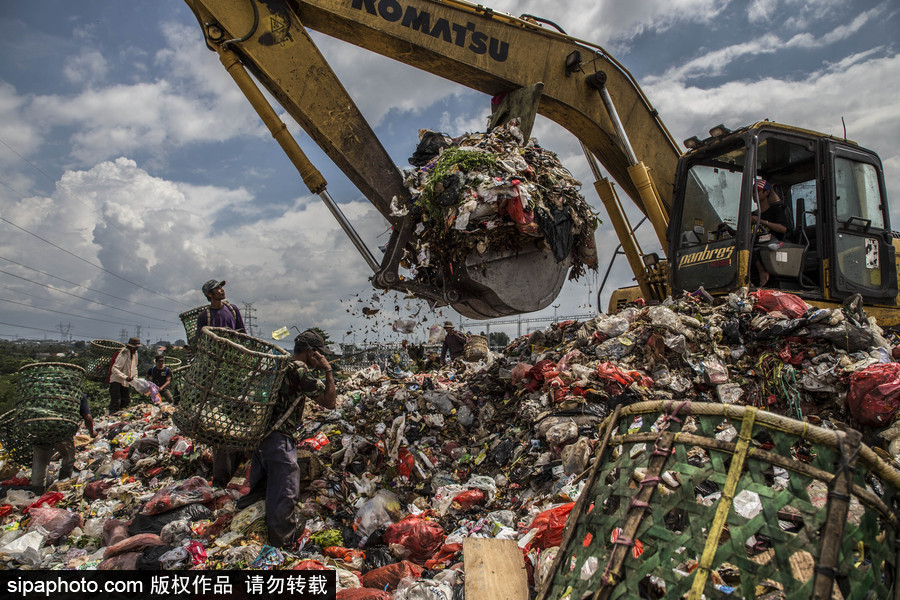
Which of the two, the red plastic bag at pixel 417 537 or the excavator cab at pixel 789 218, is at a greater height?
the excavator cab at pixel 789 218

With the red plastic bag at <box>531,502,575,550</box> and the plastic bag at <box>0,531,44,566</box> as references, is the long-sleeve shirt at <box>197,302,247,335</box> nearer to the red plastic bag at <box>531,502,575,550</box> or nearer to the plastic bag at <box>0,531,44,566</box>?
the plastic bag at <box>0,531,44,566</box>

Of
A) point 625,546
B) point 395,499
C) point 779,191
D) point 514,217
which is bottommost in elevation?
point 395,499

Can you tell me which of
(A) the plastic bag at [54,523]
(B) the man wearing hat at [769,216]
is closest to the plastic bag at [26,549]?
(A) the plastic bag at [54,523]

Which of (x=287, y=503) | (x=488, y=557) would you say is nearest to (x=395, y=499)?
(x=287, y=503)

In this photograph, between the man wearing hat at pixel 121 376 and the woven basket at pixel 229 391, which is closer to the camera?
the woven basket at pixel 229 391

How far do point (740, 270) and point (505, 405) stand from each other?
96.6 inches

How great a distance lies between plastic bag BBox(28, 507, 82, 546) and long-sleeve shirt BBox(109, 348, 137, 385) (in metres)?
4.87

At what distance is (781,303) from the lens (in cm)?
434

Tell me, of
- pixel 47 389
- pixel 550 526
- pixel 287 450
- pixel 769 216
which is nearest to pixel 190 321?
pixel 47 389

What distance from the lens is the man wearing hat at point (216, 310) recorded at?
4562 mm

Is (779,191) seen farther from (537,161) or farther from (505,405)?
(505,405)

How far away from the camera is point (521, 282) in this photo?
4.02m

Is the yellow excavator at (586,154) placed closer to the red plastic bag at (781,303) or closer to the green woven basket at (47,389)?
the red plastic bag at (781,303)

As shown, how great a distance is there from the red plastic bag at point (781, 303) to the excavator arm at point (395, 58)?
185 cm
